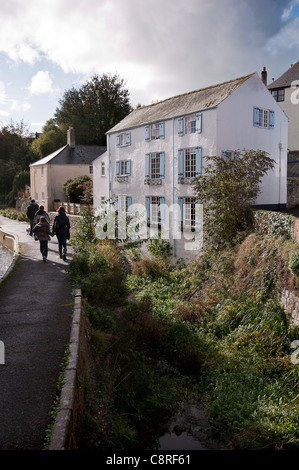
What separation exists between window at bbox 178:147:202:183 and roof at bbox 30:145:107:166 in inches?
658

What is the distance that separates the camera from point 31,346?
652cm

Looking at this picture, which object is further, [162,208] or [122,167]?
[122,167]

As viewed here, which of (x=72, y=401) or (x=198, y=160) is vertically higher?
(x=198, y=160)

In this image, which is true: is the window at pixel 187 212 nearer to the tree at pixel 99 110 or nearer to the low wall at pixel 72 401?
the low wall at pixel 72 401

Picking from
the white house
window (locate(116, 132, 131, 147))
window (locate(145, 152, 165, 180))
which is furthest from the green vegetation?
window (locate(116, 132, 131, 147))

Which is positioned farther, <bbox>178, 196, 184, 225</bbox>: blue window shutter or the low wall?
<bbox>178, 196, 184, 225</bbox>: blue window shutter

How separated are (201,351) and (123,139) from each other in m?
18.5

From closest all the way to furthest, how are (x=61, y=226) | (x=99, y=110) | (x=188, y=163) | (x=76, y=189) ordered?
1. (x=61, y=226)
2. (x=188, y=163)
3. (x=76, y=189)
4. (x=99, y=110)

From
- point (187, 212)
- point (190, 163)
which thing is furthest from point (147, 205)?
point (190, 163)

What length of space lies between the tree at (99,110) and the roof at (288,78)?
1893 centimetres

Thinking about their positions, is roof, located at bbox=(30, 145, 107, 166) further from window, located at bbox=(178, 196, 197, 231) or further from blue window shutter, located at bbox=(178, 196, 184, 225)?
window, located at bbox=(178, 196, 197, 231)

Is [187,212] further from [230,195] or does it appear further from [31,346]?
[31,346]

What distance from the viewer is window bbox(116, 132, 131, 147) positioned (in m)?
24.8
